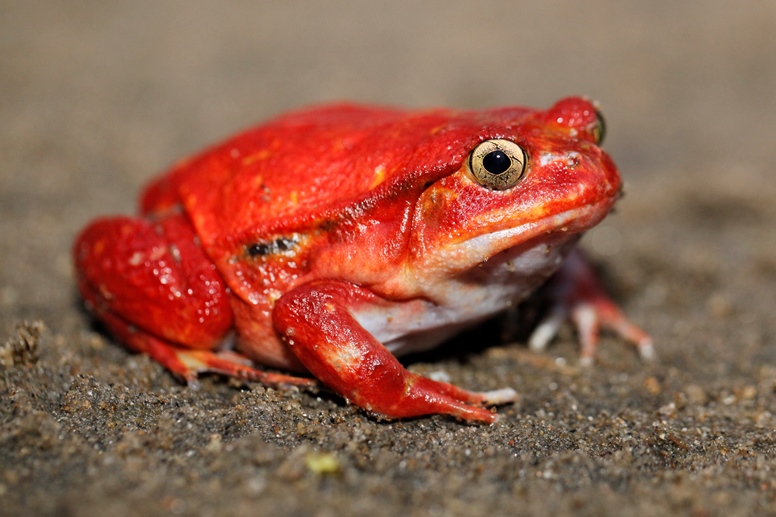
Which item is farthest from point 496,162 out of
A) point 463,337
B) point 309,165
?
point 463,337

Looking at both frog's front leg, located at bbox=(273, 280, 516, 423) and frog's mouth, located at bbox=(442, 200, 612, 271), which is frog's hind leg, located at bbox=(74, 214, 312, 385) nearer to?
frog's front leg, located at bbox=(273, 280, 516, 423)

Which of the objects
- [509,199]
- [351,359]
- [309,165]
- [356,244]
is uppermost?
[309,165]

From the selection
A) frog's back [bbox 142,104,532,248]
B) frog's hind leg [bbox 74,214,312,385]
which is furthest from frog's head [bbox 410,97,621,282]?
frog's hind leg [bbox 74,214,312,385]

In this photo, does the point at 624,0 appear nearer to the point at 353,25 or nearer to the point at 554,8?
the point at 554,8

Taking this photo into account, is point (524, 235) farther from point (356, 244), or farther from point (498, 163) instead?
point (356, 244)

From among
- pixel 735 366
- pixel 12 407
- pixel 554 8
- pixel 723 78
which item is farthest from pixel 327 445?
pixel 554 8

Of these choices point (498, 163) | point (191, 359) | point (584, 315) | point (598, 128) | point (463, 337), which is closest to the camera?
point (498, 163)
